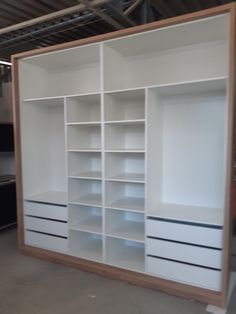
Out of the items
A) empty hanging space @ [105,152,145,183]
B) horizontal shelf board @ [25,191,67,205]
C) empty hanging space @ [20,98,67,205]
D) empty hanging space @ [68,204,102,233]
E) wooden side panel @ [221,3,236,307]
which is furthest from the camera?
empty hanging space @ [20,98,67,205]

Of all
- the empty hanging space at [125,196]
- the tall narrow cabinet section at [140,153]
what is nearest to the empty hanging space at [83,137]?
the tall narrow cabinet section at [140,153]

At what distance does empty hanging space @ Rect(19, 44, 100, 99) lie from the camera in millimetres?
2921

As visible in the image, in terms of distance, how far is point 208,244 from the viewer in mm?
2152

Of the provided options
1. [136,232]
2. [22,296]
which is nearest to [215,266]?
[136,232]

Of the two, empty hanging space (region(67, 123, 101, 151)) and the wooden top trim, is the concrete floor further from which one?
the wooden top trim

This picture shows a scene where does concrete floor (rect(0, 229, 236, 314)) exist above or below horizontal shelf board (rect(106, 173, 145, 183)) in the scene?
below

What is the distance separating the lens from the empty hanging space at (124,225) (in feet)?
8.55

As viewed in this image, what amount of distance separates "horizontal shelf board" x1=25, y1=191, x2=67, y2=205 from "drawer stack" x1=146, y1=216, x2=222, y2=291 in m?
1.14

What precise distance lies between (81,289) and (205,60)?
2.53m

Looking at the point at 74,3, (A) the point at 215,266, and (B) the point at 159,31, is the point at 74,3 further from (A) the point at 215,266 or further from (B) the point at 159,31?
(A) the point at 215,266

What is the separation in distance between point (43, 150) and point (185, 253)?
219cm

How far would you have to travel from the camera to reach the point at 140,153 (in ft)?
9.42

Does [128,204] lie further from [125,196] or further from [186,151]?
[186,151]

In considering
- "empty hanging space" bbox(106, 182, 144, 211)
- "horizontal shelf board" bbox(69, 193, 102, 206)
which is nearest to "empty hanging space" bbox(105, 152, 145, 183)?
"empty hanging space" bbox(106, 182, 144, 211)
